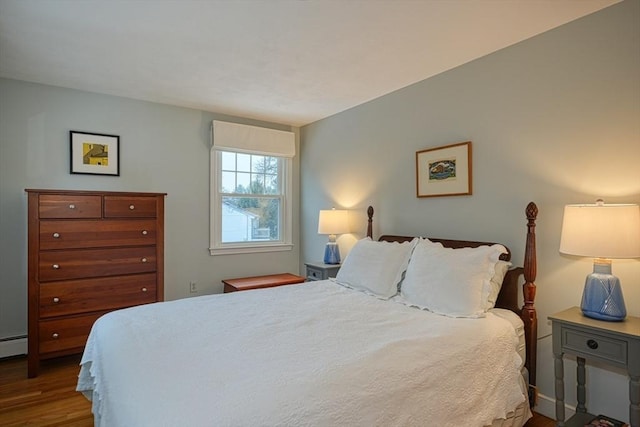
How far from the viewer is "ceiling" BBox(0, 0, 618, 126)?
2.04m

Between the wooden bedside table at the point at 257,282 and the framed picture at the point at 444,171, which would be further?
the wooden bedside table at the point at 257,282

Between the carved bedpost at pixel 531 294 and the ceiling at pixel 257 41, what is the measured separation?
1199 millimetres

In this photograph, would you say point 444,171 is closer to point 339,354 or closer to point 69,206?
point 339,354

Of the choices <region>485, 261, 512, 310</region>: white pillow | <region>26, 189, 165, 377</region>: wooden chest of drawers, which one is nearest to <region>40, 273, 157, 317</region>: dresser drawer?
<region>26, 189, 165, 377</region>: wooden chest of drawers

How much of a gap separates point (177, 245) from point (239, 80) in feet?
6.32

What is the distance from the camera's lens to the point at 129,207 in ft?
10.5

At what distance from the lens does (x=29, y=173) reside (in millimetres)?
3234

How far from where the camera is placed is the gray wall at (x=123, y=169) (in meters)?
3.18

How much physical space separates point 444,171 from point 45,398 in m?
3.42

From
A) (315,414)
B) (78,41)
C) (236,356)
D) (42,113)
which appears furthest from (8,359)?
(315,414)

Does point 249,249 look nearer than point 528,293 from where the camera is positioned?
No

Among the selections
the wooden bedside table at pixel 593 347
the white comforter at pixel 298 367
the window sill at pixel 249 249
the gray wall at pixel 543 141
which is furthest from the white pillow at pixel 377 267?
the window sill at pixel 249 249

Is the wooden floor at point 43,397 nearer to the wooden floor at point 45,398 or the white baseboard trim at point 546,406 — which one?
the wooden floor at point 45,398

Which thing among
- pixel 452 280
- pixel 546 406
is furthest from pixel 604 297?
pixel 546 406
